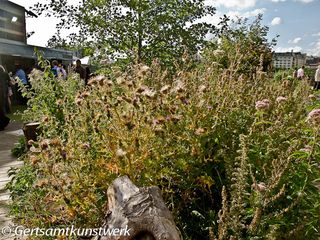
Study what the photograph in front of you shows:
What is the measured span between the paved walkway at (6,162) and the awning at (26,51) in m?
5.77

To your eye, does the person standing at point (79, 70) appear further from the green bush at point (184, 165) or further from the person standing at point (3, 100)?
the green bush at point (184, 165)

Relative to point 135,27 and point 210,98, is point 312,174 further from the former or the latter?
point 135,27

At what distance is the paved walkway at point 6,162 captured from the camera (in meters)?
3.28

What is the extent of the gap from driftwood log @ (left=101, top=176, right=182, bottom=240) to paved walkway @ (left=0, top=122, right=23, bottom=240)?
1.62 meters

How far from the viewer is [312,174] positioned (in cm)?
226

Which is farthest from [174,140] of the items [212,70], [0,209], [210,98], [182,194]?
[0,209]

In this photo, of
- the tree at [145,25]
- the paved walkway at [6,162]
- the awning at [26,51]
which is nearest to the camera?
the paved walkway at [6,162]

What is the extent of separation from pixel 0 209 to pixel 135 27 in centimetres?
583

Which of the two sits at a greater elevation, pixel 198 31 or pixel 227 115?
pixel 198 31

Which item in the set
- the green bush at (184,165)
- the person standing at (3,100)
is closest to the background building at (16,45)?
the person standing at (3,100)

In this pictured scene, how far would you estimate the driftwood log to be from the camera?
1552mm

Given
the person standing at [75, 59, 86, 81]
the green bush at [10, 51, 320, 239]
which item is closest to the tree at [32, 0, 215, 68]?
the person standing at [75, 59, 86, 81]

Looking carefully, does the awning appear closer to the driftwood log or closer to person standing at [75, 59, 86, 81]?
person standing at [75, 59, 86, 81]

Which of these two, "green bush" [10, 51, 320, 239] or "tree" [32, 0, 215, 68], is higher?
"tree" [32, 0, 215, 68]
